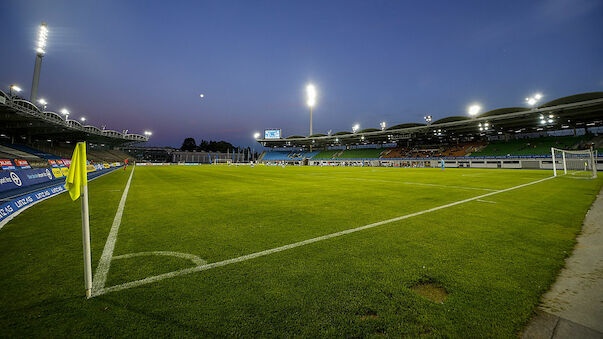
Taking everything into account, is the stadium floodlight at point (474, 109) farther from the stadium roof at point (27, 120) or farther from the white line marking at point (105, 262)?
the stadium roof at point (27, 120)

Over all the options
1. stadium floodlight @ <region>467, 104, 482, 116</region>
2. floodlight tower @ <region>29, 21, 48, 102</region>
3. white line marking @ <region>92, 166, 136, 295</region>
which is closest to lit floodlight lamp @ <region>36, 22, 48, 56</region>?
floodlight tower @ <region>29, 21, 48, 102</region>

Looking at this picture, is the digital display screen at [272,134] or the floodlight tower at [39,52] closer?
the floodlight tower at [39,52]

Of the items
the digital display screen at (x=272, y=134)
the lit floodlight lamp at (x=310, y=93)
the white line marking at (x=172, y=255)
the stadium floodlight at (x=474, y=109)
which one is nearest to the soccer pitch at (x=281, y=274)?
the white line marking at (x=172, y=255)

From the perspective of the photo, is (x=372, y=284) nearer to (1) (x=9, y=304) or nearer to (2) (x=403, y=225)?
(2) (x=403, y=225)

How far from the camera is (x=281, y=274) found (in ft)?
8.57

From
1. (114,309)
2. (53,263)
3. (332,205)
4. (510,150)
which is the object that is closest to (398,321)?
(114,309)

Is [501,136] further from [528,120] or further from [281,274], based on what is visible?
[281,274]

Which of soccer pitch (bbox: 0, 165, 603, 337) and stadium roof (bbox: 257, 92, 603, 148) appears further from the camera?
stadium roof (bbox: 257, 92, 603, 148)

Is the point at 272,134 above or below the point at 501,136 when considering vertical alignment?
above

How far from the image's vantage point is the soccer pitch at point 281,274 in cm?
183

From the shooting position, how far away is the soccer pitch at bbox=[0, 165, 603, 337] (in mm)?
1826

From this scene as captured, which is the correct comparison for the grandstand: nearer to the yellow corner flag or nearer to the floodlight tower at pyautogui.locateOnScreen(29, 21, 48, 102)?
the yellow corner flag

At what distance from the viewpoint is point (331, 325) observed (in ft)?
5.91

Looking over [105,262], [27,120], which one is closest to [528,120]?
[105,262]
